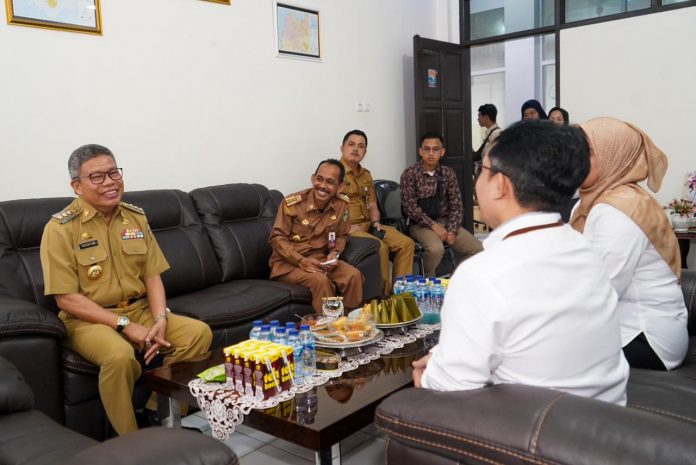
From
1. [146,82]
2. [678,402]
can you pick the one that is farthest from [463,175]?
[678,402]

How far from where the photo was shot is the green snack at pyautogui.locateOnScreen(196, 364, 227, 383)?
2061 millimetres

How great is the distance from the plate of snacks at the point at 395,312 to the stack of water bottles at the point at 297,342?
0.36 metres

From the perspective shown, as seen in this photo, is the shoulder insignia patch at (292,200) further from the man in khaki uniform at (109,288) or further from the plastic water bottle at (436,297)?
the plastic water bottle at (436,297)

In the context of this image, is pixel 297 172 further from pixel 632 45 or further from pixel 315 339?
pixel 632 45

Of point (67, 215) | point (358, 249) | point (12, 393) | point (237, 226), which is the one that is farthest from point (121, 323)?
point (358, 249)

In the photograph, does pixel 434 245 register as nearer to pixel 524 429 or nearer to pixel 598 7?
pixel 598 7

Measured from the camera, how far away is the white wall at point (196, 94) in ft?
10.8

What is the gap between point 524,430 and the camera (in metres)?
1.08

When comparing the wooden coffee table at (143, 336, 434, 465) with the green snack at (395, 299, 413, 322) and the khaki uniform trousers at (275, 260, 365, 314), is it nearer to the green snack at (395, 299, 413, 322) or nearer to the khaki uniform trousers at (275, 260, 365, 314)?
the green snack at (395, 299, 413, 322)

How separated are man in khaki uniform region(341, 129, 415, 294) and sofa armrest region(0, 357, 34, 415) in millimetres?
2992

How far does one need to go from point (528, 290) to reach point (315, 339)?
1269mm

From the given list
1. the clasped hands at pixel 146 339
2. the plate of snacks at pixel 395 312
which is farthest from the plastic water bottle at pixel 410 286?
the clasped hands at pixel 146 339

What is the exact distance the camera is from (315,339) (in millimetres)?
2354

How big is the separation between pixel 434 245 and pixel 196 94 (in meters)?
2.04
